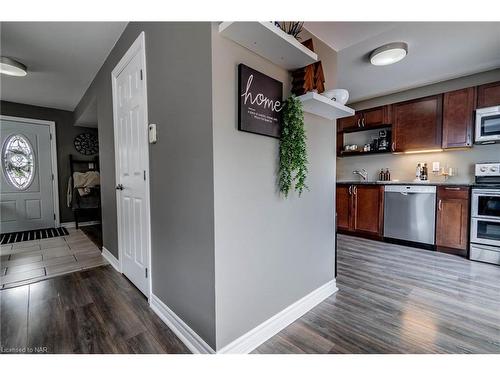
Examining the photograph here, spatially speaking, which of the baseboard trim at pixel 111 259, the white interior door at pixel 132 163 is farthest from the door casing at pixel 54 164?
the white interior door at pixel 132 163

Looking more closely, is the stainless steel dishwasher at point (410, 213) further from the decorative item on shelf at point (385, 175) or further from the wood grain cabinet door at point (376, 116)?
the wood grain cabinet door at point (376, 116)

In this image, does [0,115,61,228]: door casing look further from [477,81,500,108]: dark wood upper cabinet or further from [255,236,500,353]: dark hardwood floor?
[477,81,500,108]: dark wood upper cabinet

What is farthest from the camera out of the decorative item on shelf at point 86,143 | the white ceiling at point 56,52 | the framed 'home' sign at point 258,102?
the decorative item on shelf at point 86,143

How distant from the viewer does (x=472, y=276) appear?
2.23 m

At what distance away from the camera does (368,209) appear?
3531 mm

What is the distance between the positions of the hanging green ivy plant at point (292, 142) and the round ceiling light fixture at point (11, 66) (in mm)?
3174

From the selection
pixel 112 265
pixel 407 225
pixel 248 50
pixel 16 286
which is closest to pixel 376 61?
pixel 248 50

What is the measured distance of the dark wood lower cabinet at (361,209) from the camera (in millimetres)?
3426

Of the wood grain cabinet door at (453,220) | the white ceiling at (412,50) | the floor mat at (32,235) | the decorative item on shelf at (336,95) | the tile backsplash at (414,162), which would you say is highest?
the white ceiling at (412,50)

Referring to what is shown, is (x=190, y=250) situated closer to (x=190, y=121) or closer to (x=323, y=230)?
(x=190, y=121)

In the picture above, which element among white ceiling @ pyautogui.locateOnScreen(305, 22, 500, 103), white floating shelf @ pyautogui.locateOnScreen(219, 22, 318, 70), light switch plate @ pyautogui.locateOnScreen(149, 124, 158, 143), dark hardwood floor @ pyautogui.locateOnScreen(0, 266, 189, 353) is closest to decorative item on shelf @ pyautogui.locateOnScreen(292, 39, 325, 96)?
white floating shelf @ pyautogui.locateOnScreen(219, 22, 318, 70)

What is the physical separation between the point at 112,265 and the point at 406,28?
3.74m

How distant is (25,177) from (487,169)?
23.4ft

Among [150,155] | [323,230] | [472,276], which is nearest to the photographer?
[150,155]
